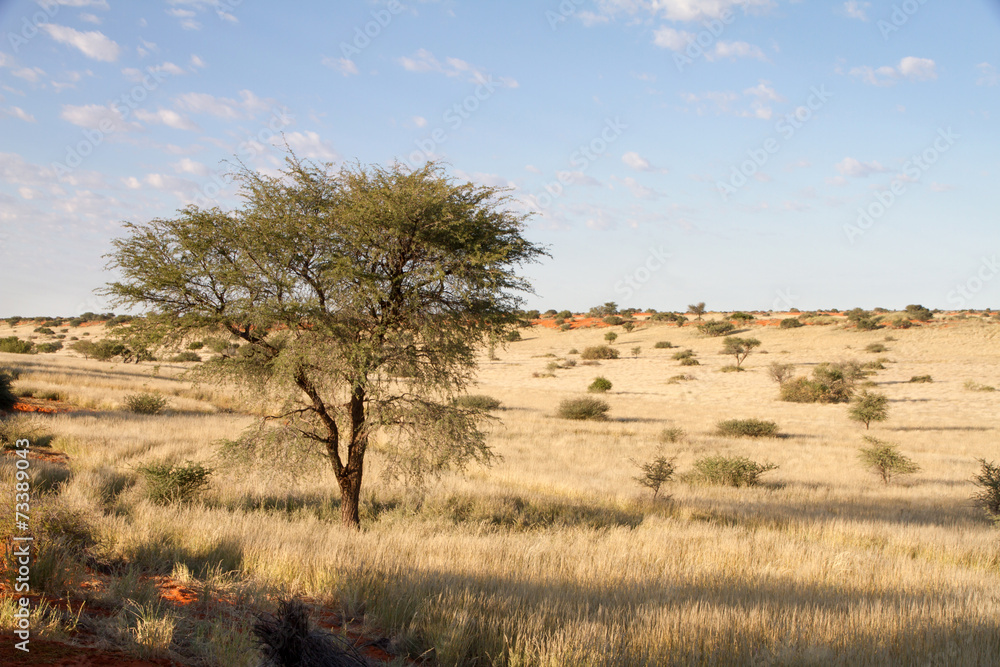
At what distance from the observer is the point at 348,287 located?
9.21 meters

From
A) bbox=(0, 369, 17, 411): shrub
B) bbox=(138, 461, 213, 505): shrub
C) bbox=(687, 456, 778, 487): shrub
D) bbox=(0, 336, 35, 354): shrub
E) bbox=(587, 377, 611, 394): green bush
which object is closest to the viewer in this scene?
bbox=(138, 461, 213, 505): shrub

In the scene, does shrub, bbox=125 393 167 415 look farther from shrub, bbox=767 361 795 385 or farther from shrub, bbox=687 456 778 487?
shrub, bbox=767 361 795 385

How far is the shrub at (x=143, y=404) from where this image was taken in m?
22.7

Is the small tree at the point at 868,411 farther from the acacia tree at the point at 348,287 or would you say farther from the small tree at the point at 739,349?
the acacia tree at the point at 348,287

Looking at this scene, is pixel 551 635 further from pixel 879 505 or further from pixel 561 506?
pixel 879 505

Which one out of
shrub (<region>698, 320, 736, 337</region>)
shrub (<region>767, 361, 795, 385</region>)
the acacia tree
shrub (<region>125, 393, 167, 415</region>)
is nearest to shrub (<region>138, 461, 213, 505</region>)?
the acacia tree

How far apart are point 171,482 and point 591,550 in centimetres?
795

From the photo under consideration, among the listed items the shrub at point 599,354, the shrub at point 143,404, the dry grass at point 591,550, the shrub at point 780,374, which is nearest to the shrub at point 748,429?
the dry grass at point 591,550

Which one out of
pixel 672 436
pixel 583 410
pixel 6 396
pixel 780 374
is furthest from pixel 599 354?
pixel 6 396

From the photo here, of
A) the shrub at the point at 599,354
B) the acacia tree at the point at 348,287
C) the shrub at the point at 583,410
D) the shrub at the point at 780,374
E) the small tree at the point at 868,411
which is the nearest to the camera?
the acacia tree at the point at 348,287

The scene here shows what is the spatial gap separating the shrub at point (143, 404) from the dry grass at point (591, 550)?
44.3 inches

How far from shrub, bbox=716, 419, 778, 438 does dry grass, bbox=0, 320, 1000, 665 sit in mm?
3287

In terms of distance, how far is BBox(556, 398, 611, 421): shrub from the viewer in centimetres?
3222

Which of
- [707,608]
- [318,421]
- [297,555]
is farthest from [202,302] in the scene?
[707,608]
